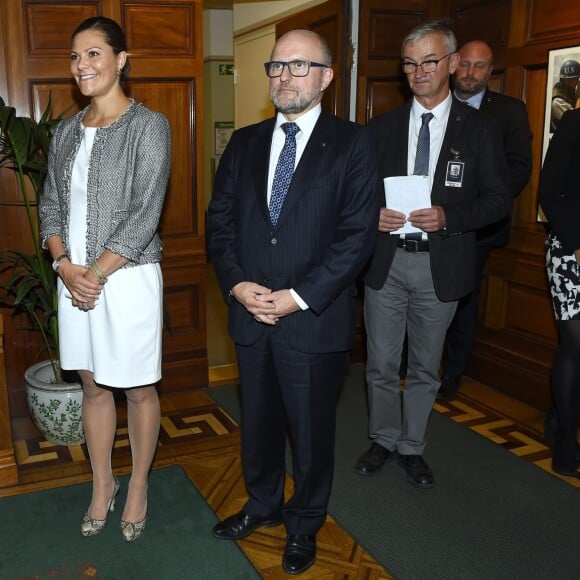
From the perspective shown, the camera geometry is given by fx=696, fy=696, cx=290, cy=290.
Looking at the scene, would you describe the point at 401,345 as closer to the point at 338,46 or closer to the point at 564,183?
the point at 564,183

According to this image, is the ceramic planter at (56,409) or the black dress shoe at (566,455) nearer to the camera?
the black dress shoe at (566,455)

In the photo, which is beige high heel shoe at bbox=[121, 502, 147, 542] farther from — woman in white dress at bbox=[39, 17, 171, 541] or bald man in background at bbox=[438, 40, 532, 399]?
bald man in background at bbox=[438, 40, 532, 399]

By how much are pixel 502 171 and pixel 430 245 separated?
397 millimetres

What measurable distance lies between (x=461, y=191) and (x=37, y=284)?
73.9 inches

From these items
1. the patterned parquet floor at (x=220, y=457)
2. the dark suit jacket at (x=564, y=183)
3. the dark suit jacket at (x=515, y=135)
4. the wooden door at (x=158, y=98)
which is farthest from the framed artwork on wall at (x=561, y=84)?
the wooden door at (x=158, y=98)

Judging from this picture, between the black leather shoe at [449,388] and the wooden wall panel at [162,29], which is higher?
the wooden wall panel at [162,29]

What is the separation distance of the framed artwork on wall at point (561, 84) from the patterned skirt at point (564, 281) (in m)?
0.80

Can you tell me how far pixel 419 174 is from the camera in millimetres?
2711

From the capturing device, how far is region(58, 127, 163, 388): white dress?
224 centimetres

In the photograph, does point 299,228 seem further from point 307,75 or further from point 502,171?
point 502,171

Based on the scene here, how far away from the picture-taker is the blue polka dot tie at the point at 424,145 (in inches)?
106

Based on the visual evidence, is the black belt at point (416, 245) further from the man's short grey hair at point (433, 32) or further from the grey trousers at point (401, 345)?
the man's short grey hair at point (433, 32)

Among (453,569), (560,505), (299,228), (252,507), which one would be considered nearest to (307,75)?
(299,228)

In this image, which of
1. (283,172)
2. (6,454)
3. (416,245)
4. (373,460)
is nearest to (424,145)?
(416,245)
